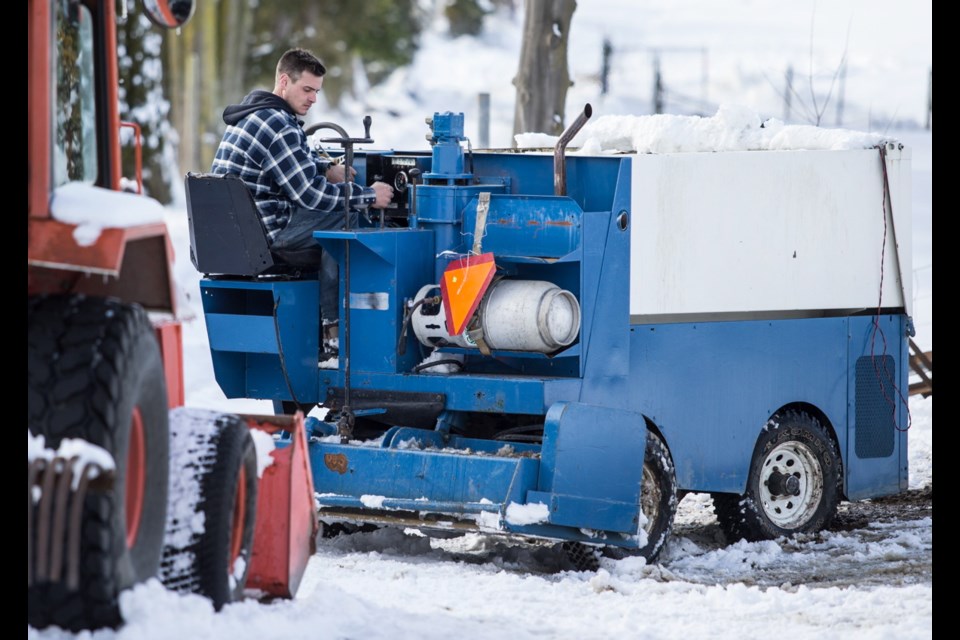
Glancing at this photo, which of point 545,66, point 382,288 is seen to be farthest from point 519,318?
point 545,66

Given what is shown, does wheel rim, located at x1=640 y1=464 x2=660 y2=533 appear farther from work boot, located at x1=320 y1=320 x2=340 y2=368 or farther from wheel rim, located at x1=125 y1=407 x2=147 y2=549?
wheel rim, located at x1=125 y1=407 x2=147 y2=549

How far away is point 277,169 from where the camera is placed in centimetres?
728

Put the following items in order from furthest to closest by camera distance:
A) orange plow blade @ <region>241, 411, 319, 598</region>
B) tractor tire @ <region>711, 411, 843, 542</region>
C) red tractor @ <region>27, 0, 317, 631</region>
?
tractor tire @ <region>711, 411, 843, 542</region>, orange plow blade @ <region>241, 411, 319, 598</region>, red tractor @ <region>27, 0, 317, 631</region>

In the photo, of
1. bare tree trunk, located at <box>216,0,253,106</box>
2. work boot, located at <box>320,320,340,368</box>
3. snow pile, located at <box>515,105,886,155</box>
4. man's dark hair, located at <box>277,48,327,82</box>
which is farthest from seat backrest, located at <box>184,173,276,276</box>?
bare tree trunk, located at <box>216,0,253,106</box>

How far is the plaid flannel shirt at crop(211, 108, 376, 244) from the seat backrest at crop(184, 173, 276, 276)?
0.27 feet

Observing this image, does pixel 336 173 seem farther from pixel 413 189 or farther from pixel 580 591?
pixel 580 591

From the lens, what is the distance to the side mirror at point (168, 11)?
482 cm

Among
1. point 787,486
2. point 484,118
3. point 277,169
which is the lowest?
point 787,486

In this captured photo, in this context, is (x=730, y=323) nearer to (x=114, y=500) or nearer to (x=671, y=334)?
(x=671, y=334)

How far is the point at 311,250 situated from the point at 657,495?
1.99 meters

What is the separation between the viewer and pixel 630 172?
7141mm

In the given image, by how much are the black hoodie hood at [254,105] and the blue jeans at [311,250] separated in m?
0.51

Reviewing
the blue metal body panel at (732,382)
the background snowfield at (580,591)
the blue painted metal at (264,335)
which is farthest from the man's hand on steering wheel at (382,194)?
the blue metal body panel at (732,382)

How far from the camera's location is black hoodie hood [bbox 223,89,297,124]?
24.2 ft
